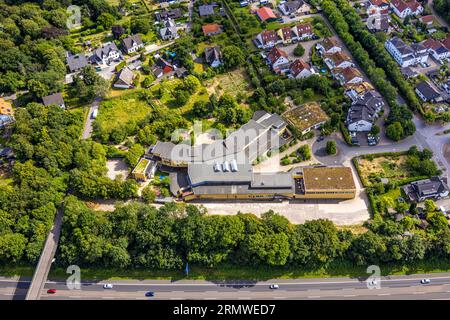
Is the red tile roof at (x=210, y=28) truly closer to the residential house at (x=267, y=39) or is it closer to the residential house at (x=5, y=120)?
the residential house at (x=267, y=39)

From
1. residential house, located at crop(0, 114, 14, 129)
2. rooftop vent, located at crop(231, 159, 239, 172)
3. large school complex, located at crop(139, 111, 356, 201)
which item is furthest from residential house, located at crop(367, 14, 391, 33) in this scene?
residential house, located at crop(0, 114, 14, 129)

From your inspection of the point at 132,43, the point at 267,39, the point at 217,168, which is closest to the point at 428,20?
the point at 267,39

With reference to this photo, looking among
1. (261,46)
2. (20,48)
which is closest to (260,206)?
(261,46)

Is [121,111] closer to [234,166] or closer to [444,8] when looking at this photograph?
[234,166]

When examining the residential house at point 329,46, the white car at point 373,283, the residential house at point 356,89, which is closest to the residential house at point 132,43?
the residential house at point 329,46

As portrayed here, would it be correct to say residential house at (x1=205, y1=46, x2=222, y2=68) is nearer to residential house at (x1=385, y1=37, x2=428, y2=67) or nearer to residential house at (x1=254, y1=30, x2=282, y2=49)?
residential house at (x1=254, y1=30, x2=282, y2=49)

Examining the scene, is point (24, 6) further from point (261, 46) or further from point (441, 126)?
point (441, 126)
